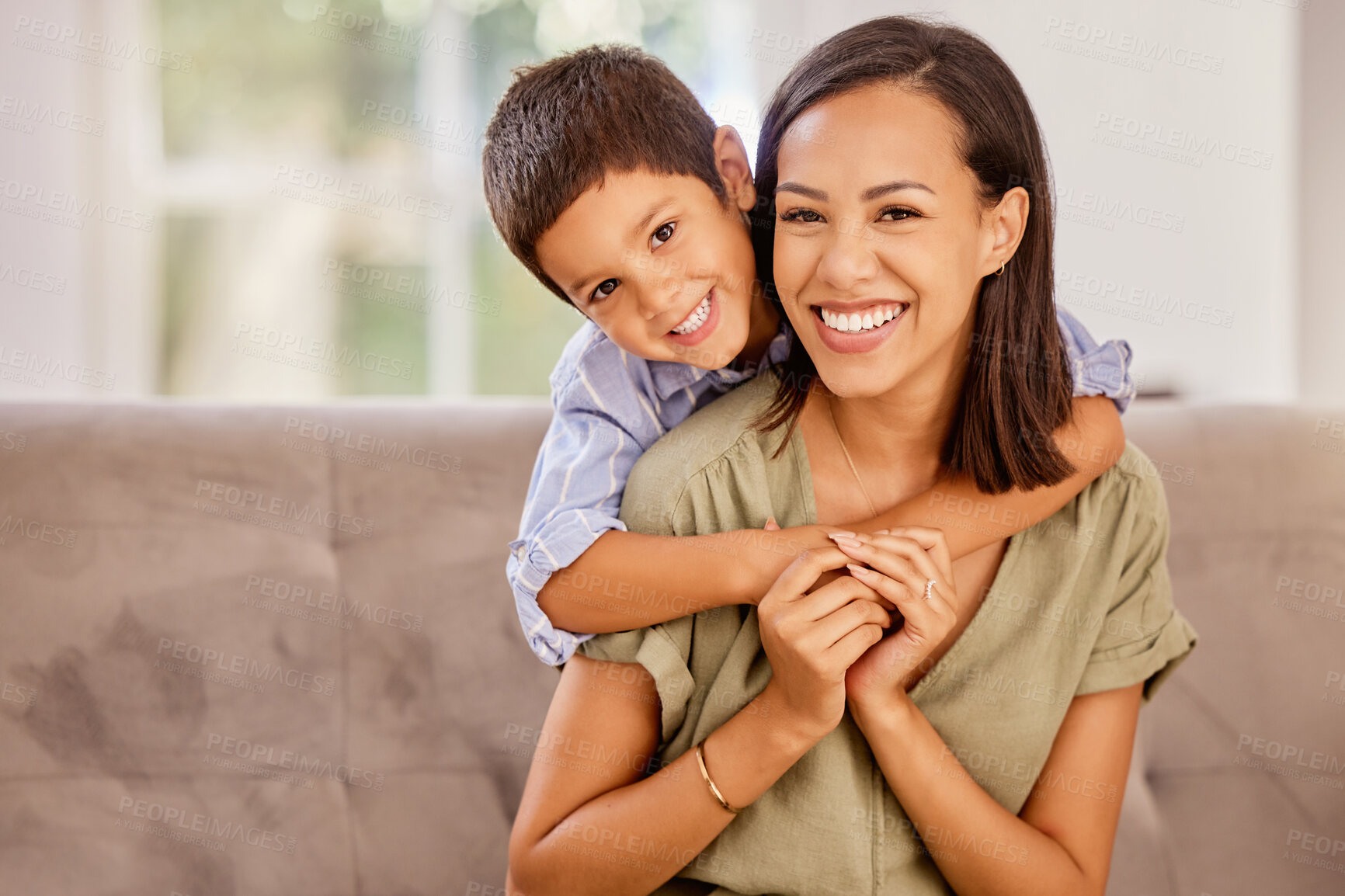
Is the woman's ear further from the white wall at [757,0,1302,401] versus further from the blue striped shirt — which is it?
the white wall at [757,0,1302,401]

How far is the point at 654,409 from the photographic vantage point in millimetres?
1464

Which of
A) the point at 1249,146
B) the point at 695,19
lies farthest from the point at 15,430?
the point at 695,19

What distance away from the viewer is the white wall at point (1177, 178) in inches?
102

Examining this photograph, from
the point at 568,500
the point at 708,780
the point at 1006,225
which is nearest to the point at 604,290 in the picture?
the point at 568,500

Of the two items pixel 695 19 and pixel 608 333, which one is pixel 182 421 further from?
pixel 695 19

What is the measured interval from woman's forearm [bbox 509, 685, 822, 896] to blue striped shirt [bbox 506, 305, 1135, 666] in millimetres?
192

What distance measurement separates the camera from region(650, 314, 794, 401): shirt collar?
4.82ft

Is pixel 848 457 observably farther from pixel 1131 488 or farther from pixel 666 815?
pixel 666 815

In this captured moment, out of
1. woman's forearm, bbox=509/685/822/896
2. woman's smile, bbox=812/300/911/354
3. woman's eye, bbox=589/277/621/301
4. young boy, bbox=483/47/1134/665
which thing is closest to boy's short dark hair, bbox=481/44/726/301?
young boy, bbox=483/47/1134/665

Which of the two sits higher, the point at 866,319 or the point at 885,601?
the point at 866,319

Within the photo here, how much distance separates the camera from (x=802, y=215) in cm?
120

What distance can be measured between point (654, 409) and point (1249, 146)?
2.06 metres

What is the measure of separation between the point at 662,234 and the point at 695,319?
0.40ft

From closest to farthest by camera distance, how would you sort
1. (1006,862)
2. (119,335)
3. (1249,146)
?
(1006,862) < (1249,146) < (119,335)
